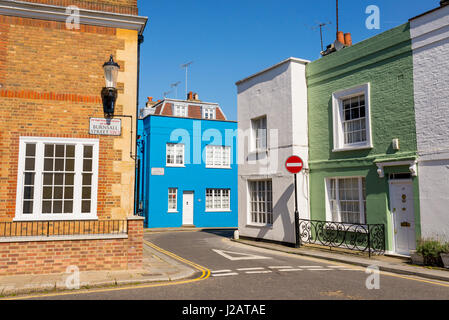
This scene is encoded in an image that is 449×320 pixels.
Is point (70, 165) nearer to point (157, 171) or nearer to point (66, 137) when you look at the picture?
point (66, 137)

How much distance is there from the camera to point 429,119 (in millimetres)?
11352

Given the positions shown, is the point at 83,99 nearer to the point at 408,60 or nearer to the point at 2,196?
the point at 2,196

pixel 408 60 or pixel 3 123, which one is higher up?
pixel 408 60

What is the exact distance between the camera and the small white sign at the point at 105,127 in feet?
33.9

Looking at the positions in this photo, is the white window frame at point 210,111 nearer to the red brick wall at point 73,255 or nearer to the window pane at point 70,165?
the window pane at point 70,165

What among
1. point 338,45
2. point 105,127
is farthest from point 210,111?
point 105,127

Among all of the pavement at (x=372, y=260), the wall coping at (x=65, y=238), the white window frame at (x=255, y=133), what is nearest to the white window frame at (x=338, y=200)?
the pavement at (x=372, y=260)

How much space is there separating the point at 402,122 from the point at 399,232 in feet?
11.4

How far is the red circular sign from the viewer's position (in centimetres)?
1453

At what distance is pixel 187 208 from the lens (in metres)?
27.2

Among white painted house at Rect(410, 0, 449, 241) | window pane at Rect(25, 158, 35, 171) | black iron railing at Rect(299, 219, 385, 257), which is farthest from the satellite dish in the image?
window pane at Rect(25, 158, 35, 171)

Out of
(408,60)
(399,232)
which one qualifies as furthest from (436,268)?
(408,60)

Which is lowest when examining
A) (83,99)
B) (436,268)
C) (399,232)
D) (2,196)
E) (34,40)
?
(436,268)

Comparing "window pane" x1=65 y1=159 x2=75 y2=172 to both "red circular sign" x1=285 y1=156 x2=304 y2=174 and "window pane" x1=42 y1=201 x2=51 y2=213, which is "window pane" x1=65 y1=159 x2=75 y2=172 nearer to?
"window pane" x1=42 y1=201 x2=51 y2=213
